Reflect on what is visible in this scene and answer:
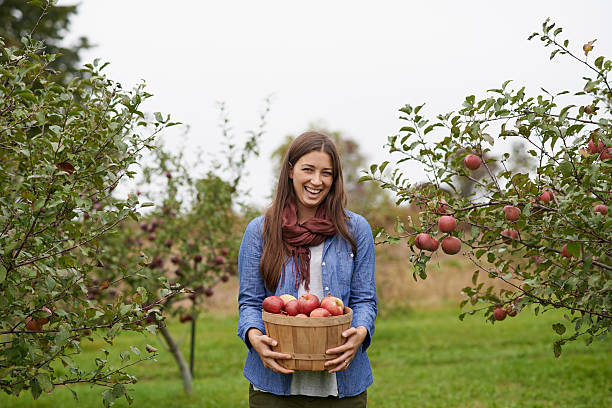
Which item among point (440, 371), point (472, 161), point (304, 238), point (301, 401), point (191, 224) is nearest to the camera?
point (301, 401)

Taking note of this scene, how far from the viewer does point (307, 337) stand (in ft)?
6.72

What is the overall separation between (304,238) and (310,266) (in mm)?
121

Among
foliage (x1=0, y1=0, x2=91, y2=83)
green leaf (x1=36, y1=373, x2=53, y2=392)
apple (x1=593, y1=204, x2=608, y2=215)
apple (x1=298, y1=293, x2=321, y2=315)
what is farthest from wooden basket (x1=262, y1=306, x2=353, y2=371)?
foliage (x1=0, y1=0, x2=91, y2=83)

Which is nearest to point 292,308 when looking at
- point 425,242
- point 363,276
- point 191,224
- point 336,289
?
point 336,289

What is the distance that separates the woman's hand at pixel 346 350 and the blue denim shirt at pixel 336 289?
0.33ft

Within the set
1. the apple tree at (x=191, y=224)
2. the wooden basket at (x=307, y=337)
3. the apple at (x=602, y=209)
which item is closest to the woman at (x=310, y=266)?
the wooden basket at (x=307, y=337)

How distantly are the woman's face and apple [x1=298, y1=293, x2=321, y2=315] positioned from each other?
1.36 ft

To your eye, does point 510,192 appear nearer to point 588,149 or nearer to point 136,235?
point 588,149

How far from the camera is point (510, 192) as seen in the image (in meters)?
2.57

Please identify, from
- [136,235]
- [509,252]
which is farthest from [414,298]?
[509,252]

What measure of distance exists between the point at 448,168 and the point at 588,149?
63 centimetres

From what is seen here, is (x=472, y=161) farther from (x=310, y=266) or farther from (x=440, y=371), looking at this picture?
(x=440, y=371)

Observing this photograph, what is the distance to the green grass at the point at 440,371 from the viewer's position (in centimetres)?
592

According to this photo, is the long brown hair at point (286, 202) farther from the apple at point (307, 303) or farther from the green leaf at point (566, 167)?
the green leaf at point (566, 167)
